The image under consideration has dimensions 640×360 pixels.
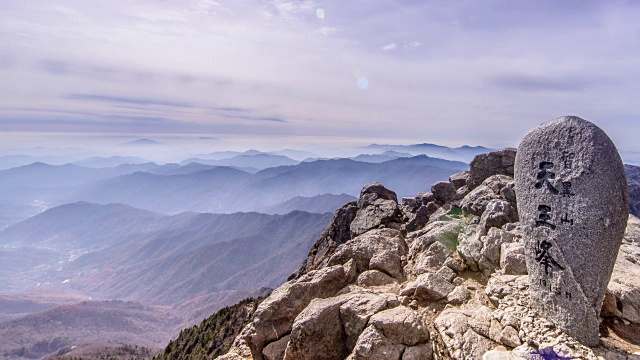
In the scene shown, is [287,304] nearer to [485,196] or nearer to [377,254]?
[377,254]

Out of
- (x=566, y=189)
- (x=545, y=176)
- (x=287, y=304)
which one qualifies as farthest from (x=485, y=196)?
(x=287, y=304)

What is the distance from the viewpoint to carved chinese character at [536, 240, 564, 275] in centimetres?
975

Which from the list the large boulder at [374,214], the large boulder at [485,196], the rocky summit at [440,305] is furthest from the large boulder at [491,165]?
the large boulder at [374,214]

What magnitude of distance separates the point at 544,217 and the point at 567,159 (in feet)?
6.11

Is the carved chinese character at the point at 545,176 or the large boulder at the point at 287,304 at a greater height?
the carved chinese character at the point at 545,176

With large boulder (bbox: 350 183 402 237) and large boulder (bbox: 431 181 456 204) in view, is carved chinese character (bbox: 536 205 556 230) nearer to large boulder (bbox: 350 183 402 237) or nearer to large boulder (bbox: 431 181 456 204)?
large boulder (bbox: 350 183 402 237)

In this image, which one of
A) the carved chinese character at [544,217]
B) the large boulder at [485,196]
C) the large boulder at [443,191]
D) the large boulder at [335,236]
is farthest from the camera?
the large boulder at [335,236]

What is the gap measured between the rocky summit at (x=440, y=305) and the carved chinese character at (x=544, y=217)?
692 millimetres

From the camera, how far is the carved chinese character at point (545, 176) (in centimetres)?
996

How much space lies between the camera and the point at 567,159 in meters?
9.61

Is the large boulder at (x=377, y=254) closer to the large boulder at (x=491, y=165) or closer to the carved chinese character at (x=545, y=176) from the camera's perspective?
the carved chinese character at (x=545, y=176)

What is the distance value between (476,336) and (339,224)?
1918 centimetres

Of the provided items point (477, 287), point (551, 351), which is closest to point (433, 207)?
point (477, 287)

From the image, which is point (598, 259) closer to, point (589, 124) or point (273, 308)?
point (589, 124)
